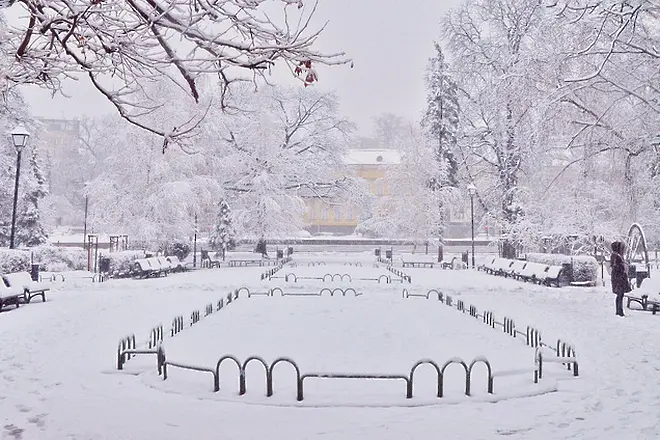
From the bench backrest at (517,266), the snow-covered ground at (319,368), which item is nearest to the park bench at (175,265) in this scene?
the snow-covered ground at (319,368)

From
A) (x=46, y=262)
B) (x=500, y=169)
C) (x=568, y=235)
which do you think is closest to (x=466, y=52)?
(x=500, y=169)

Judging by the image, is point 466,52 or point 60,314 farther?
point 466,52

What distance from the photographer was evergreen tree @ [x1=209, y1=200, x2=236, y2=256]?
42438 mm

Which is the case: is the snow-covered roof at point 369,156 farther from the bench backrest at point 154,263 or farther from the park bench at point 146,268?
the park bench at point 146,268

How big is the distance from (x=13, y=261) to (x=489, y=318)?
1793cm

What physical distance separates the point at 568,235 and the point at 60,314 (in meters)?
25.8

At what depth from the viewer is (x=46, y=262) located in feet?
111

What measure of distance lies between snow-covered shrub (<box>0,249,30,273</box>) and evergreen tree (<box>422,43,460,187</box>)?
98.8 feet

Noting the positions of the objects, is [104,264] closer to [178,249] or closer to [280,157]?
[178,249]

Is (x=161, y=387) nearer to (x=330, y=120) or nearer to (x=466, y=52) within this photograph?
(x=466, y=52)

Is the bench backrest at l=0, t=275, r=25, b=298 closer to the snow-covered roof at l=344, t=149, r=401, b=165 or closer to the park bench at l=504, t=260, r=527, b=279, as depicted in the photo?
the park bench at l=504, t=260, r=527, b=279

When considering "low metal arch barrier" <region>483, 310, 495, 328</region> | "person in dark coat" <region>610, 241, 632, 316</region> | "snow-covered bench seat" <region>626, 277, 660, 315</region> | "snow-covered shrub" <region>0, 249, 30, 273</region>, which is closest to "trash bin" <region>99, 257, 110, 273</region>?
"snow-covered shrub" <region>0, 249, 30, 273</region>

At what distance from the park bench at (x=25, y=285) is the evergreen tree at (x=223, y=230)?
23174 mm

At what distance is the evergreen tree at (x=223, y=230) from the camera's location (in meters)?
42.4
